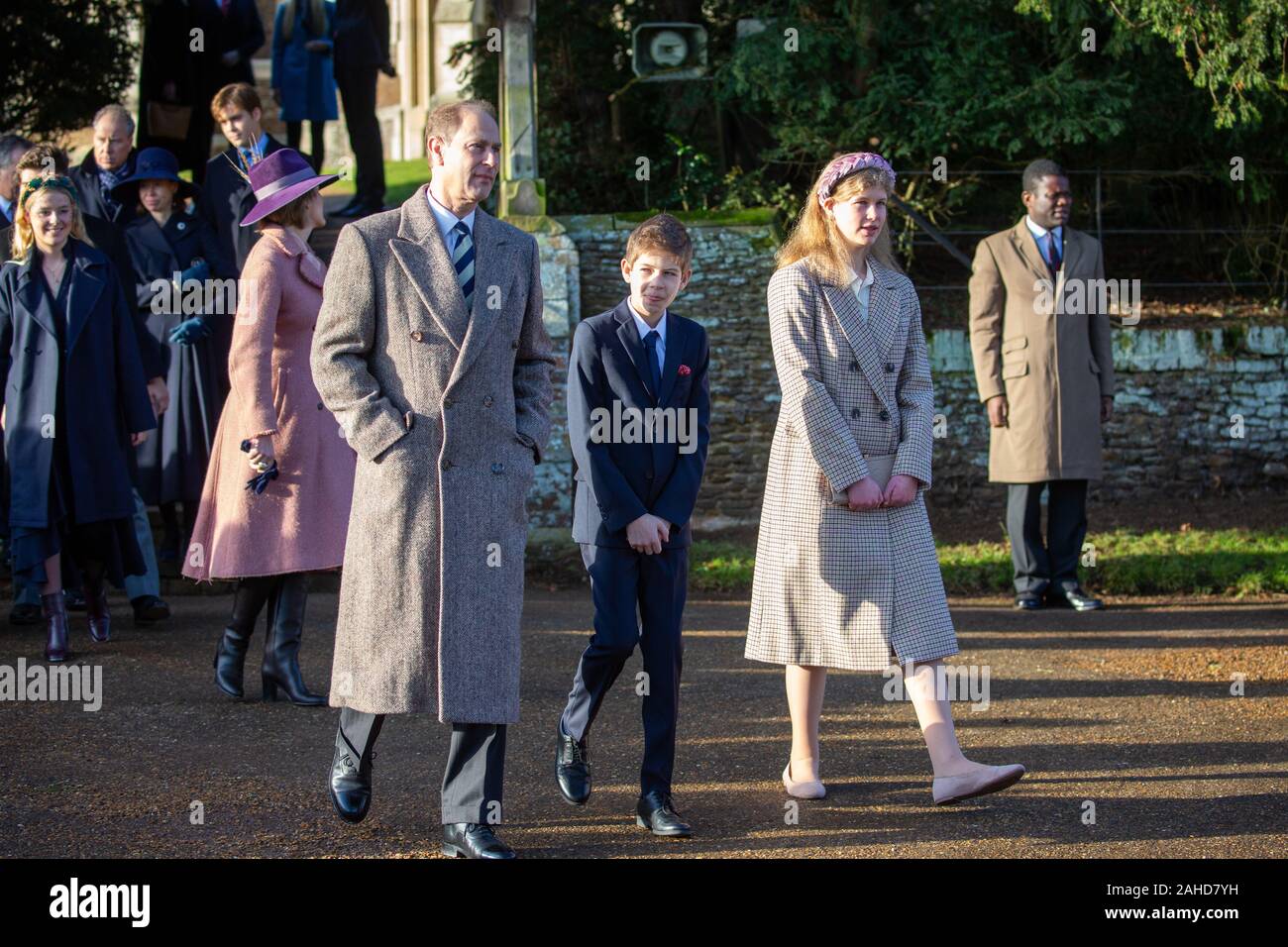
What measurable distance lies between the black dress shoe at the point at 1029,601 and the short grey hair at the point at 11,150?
5.86 m

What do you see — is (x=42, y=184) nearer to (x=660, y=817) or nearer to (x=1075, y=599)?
(x=660, y=817)

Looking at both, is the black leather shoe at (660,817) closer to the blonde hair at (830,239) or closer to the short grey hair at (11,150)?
the blonde hair at (830,239)

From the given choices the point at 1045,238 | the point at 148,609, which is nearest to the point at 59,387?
the point at 148,609

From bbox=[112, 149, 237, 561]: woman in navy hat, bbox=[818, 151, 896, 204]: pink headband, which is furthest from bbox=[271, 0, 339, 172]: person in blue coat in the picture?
bbox=[818, 151, 896, 204]: pink headband

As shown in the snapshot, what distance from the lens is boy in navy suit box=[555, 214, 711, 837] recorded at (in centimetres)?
539

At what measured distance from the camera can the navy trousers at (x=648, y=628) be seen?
5.36m

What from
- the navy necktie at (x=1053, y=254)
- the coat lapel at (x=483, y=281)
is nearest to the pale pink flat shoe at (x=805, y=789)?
the coat lapel at (x=483, y=281)

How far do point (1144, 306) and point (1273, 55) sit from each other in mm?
2937

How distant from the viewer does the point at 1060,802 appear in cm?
555

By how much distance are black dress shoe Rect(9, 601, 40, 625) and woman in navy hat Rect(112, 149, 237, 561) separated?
1.03 m

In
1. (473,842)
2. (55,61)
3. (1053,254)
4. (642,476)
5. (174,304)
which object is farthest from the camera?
(55,61)

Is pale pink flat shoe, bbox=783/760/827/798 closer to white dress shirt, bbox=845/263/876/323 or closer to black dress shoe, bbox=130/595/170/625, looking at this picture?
white dress shirt, bbox=845/263/876/323

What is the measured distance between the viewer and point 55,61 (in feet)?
50.3

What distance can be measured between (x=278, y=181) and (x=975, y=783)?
3601 mm
